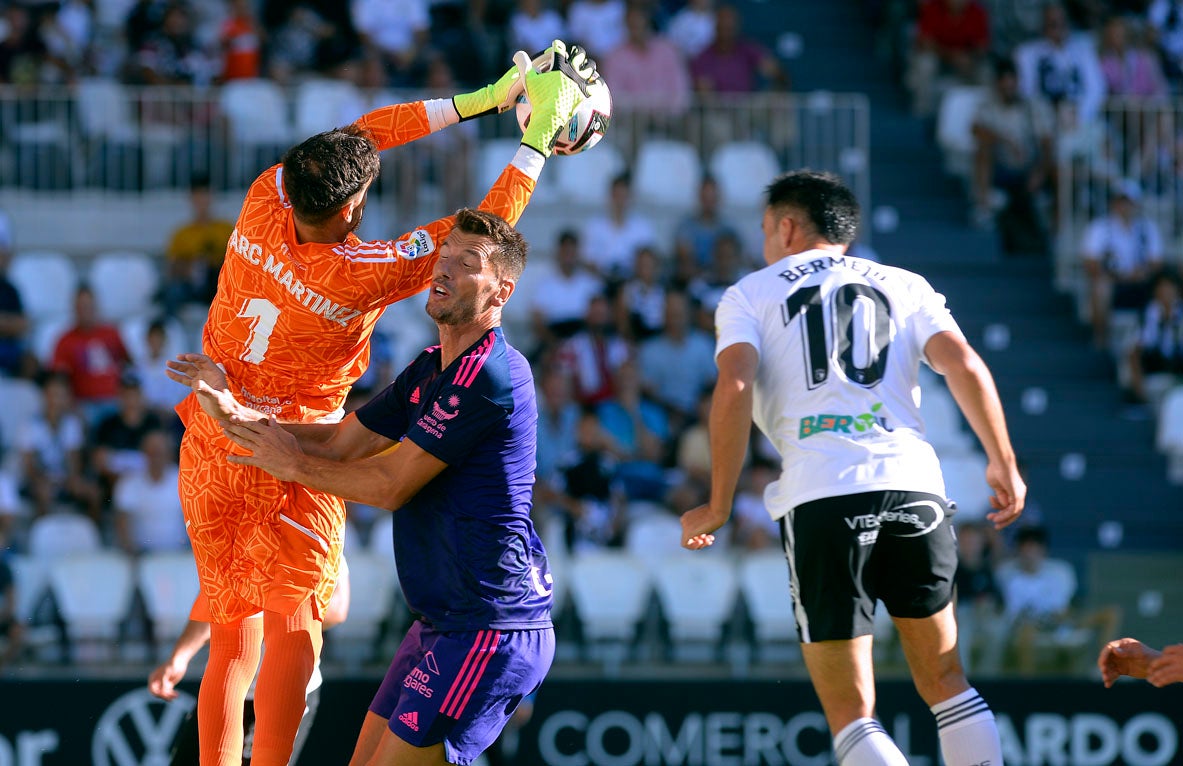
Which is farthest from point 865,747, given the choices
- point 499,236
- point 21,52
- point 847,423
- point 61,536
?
point 21,52

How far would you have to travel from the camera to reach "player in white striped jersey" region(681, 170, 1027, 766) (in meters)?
5.11

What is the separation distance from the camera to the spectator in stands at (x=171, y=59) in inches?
515

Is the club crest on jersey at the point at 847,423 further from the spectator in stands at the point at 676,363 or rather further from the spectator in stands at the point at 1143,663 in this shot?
the spectator in stands at the point at 676,363

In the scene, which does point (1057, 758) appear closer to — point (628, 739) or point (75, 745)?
point (628, 739)

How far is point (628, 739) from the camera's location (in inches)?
335

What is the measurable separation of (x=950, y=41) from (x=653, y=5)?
281cm

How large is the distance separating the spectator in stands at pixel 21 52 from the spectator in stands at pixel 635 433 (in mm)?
5647

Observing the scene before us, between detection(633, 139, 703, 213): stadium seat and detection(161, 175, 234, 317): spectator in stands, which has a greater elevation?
detection(633, 139, 703, 213): stadium seat

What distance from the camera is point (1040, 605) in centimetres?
997

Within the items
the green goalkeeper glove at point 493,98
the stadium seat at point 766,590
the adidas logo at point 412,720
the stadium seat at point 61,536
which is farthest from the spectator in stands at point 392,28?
the adidas logo at point 412,720

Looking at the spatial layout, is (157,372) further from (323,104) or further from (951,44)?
(951,44)

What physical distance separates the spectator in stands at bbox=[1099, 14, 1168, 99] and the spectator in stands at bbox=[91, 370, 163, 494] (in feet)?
29.1

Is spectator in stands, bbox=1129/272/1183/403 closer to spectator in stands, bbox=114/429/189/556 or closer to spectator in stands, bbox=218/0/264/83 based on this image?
spectator in stands, bbox=114/429/189/556

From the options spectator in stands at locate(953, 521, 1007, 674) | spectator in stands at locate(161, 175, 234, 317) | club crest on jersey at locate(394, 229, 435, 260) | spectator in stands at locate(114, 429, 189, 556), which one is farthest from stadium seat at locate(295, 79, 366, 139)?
club crest on jersey at locate(394, 229, 435, 260)
